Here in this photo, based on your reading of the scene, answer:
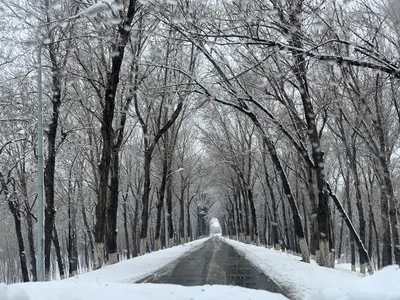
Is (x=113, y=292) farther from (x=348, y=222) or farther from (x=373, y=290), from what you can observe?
(x=348, y=222)

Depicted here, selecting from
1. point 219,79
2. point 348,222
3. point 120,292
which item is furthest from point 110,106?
point 348,222

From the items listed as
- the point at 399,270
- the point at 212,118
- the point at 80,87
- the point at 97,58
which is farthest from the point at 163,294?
the point at 212,118

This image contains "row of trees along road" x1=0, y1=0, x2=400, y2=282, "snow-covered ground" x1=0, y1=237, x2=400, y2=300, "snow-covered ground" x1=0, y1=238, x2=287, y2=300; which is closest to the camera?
"snow-covered ground" x1=0, y1=237, x2=400, y2=300

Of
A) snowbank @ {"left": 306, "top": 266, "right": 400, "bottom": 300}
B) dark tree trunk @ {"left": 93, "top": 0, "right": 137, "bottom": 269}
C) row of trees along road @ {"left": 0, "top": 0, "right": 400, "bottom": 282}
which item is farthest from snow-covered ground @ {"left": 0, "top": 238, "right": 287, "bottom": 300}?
dark tree trunk @ {"left": 93, "top": 0, "right": 137, "bottom": 269}

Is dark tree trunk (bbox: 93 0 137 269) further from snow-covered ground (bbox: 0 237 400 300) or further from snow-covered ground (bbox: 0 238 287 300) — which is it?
snow-covered ground (bbox: 0 238 287 300)

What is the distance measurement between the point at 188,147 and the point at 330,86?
34.8 meters

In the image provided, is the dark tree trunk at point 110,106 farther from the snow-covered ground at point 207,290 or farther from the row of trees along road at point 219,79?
the snow-covered ground at point 207,290

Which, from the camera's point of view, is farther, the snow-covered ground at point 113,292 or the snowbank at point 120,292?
the snowbank at point 120,292

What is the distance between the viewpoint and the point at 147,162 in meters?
29.8

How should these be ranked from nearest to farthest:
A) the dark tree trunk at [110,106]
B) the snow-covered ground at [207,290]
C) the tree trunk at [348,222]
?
the snow-covered ground at [207,290], the dark tree trunk at [110,106], the tree trunk at [348,222]

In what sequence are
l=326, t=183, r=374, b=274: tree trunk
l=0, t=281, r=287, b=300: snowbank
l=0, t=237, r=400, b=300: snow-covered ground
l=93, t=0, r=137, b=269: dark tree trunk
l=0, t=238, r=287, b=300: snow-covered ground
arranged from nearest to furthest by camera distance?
l=0, t=237, r=400, b=300: snow-covered ground → l=0, t=238, r=287, b=300: snow-covered ground → l=0, t=281, r=287, b=300: snowbank → l=93, t=0, r=137, b=269: dark tree trunk → l=326, t=183, r=374, b=274: tree trunk

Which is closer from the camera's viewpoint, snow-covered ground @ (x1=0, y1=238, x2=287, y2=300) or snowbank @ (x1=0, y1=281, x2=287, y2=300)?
snow-covered ground @ (x1=0, y1=238, x2=287, y2=300)

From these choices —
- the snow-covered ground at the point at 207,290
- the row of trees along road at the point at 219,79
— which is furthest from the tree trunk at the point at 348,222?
the snow-covered ground at the point at 207,290

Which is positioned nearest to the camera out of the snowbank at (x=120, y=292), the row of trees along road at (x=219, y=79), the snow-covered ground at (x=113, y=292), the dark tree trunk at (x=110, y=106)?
the snow-covered ground at (x=113, y=292)
